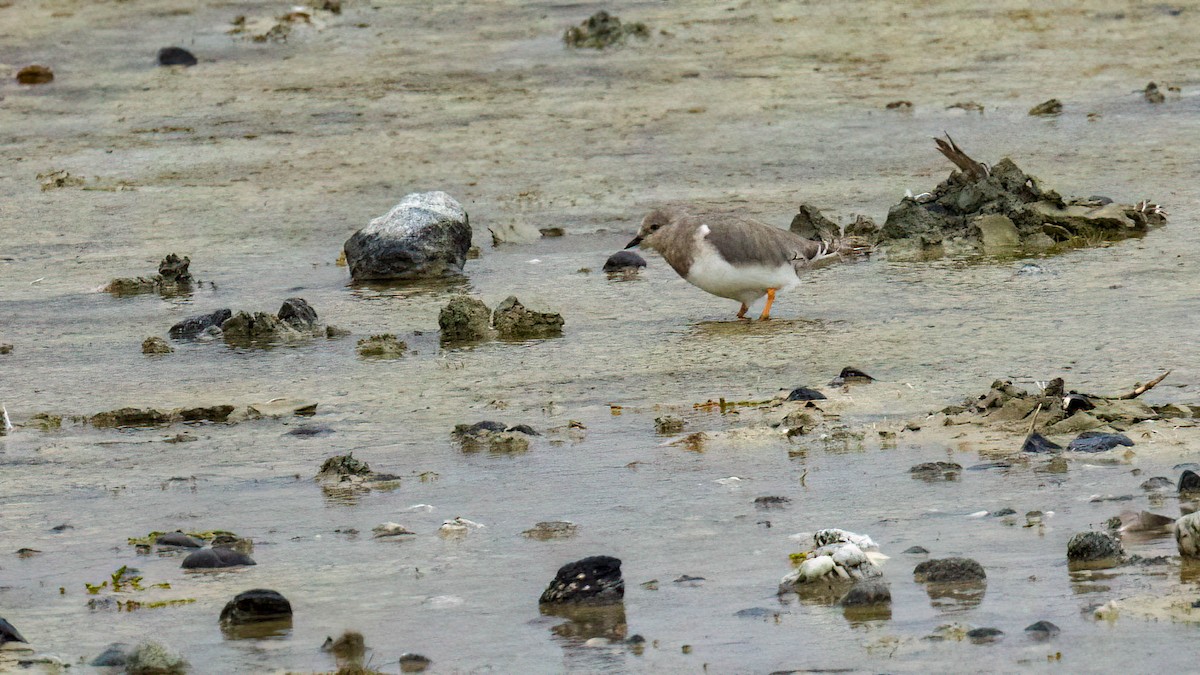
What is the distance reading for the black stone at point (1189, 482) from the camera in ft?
16.8

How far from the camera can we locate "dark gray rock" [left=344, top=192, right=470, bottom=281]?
9523mm

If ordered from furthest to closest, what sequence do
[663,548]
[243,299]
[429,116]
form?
[429,116] → [243,299] → [663,548]

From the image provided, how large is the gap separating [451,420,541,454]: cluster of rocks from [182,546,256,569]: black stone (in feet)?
4.35

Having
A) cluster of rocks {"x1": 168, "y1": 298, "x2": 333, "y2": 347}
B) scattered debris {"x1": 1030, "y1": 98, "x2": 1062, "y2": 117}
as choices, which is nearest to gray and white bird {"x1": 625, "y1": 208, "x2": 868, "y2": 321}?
cluster of rocks {"x1": 168, "y1": 298, "x2": 333, "y2": 347}

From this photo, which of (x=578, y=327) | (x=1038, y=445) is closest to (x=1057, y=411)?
(x=1038, y=445)

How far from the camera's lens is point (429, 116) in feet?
45.4

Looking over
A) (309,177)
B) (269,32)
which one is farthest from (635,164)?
(269,32)

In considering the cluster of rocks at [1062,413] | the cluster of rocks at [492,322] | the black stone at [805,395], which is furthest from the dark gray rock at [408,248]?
the cluster of rocks at [1062,413]

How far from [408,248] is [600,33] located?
705cm

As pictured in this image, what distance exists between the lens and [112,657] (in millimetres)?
4242

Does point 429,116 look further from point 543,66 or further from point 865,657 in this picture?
point 865,657

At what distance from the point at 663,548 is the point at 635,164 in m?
7.27

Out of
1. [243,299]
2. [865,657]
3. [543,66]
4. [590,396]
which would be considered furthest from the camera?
[543,66]

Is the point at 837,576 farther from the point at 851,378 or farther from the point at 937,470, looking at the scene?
the point at 851,378
